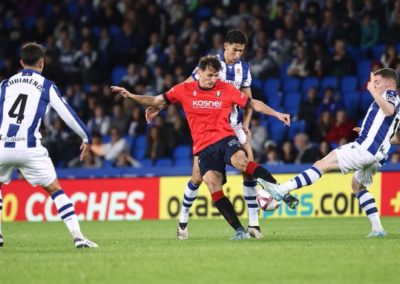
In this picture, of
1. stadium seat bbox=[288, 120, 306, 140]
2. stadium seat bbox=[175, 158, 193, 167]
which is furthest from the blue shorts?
stadium seat bbox=[175, 158, 193, 167]

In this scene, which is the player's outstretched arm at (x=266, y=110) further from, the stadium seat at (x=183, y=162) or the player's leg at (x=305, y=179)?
the stadium seat at (x=183, y=162)

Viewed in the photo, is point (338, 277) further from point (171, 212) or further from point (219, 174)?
point (171, 212)

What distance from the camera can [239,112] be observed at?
12.3 m

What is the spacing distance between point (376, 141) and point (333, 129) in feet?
26.9

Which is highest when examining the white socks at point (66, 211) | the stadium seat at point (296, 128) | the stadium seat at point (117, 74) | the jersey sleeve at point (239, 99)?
the stadium seat at point (117, 74)

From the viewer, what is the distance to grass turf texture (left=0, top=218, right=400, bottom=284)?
24.7 feet

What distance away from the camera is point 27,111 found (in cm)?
1003

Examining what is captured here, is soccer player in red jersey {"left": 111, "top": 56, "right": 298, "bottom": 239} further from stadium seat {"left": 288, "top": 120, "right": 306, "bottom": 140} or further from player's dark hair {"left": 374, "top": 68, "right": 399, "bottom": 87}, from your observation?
stadium seat {"left": 288, "top": 120, "right": 306, "bottom": 140}

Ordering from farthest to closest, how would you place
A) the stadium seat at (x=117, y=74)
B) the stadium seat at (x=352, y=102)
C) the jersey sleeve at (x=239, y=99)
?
the stadium seat at (x=117, y=74) → the stadium seat at (x=352, y=102) → the jersey sleeve at (x=239, y=99)

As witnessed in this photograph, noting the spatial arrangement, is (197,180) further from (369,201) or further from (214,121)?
(369,201)

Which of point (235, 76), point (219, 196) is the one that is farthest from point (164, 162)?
point (219, 196)

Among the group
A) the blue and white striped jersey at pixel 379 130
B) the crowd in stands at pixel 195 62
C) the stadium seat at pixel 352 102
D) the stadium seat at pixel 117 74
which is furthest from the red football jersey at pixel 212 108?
the stadium seat at pixel 117 74

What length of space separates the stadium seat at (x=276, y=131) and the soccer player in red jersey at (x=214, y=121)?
8950 millimetres

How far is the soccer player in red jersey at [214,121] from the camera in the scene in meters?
11.2
